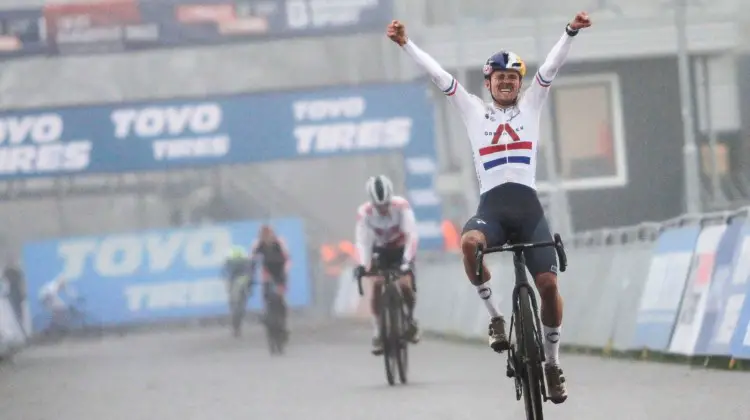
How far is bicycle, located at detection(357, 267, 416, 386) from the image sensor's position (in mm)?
16156

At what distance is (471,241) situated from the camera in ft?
32.9

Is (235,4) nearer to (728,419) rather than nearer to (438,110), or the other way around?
(438,110)

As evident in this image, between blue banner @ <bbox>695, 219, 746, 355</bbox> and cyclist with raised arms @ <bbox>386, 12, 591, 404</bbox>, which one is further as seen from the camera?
blue banner @ <bbox>695, 219, 746, 355</bbox>

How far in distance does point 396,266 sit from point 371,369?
2750mm

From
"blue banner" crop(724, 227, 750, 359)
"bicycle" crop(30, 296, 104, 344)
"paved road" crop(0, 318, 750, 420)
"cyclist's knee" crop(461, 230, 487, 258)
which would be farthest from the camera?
"bicycle" crop(30, 296, 104, 344)

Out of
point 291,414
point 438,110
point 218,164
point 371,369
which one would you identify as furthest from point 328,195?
point 291,414

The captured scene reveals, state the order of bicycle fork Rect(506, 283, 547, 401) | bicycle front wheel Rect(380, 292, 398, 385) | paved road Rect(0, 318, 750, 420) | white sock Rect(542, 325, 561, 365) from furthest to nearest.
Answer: bicycle front wheel Rect(380, 292, 398, 385), paved road Rect(0, 318, 750, 420), white sock Rect(542, 325, 561, 365), bicycle fork Rect(506, 283, 547, 401)

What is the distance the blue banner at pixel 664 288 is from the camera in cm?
1630

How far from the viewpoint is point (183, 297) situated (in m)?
45.3

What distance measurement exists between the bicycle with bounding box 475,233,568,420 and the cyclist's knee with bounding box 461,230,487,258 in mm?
55

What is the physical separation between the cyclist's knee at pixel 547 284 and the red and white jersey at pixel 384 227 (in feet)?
22.0

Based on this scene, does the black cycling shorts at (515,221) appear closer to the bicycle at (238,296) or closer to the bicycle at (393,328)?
the bicycle at (393,328)

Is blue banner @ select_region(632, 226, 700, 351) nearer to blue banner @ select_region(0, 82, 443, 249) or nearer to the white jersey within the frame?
the white jersey

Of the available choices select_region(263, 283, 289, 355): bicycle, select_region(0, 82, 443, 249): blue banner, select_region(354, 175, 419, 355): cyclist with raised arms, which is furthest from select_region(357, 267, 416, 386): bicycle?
select_region(0, 82, 443, 249): blue banner
